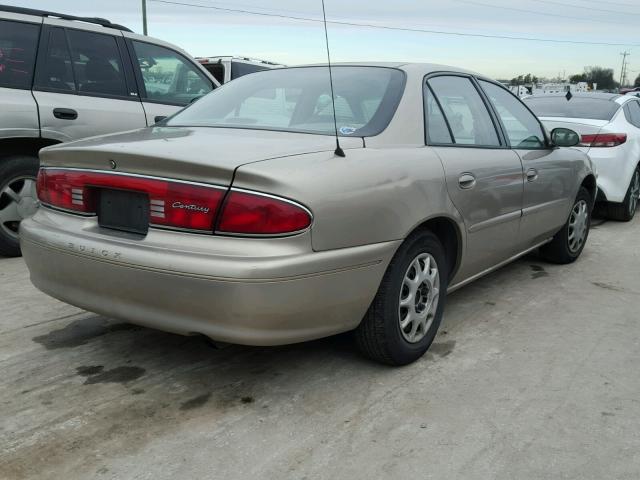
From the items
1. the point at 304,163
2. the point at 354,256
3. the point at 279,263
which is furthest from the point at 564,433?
the point at 304,163

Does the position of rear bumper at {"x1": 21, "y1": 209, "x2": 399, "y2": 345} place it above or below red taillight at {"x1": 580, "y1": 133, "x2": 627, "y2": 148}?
below

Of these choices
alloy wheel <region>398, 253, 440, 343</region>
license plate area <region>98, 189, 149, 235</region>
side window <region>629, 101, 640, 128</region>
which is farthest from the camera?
side window <region>629, 101, 640, 128</region>

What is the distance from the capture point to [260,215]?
8.18 feet

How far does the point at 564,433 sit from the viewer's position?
8.68 ft

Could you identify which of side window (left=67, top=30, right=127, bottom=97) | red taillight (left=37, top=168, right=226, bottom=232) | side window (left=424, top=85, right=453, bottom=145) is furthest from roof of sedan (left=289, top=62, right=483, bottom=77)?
side window (left=67, top=30, right=127, bottom=97)

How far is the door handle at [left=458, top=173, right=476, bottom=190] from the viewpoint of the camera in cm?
344

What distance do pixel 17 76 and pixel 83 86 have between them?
0.53m

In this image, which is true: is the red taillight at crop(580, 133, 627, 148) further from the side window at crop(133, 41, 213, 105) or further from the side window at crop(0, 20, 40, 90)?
the side window at crop(0, 20, 40, 90)

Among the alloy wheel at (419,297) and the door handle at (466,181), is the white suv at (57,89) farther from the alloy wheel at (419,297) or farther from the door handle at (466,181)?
the alloy wheel at (419,297)

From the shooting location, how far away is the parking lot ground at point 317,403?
2.39 metres

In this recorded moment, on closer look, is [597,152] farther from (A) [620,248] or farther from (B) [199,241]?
(B) [199,241]

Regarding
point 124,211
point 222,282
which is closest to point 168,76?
point 124,211

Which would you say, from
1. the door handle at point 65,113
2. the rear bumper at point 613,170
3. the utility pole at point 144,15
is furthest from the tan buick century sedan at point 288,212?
the utility pole at point 144,15

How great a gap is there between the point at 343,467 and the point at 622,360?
1.85 meters
